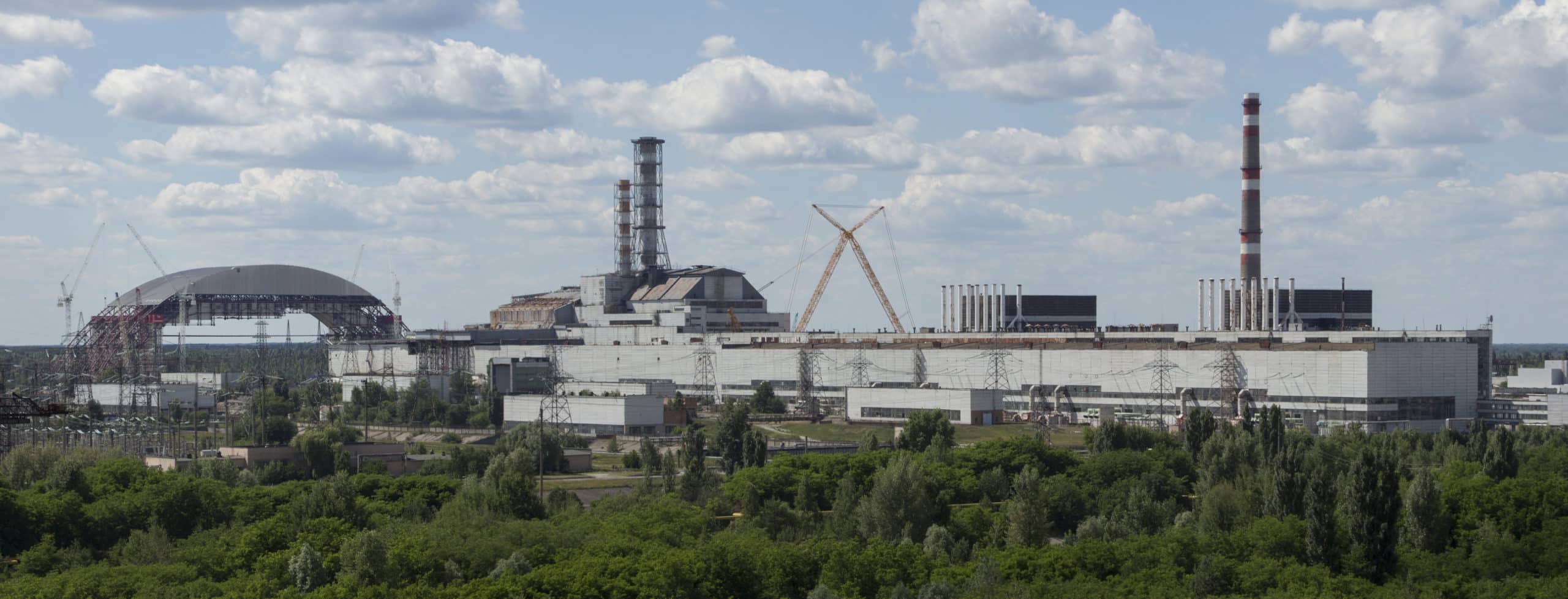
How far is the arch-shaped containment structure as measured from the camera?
15588 cm

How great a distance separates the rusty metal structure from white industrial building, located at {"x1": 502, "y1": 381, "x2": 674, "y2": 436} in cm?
4664

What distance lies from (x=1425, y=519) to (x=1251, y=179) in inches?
2396

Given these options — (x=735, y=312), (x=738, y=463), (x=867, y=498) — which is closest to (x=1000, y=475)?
(x=867, y=498)

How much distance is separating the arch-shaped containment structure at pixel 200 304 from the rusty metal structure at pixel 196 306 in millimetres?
53

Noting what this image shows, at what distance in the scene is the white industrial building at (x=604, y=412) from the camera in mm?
113062

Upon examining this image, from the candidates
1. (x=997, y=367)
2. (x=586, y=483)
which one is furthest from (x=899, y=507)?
(x=997, y=367)

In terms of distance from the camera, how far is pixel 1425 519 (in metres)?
60.3

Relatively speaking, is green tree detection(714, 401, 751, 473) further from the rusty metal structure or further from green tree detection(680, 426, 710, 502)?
the rusty metal structure

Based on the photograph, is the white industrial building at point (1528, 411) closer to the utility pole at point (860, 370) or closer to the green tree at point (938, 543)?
the utility pole at point (860, 370)

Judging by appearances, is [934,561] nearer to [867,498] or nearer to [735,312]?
[867,498]

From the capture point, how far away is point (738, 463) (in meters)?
84.7

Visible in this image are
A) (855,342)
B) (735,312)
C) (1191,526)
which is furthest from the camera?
Result: (735,312)

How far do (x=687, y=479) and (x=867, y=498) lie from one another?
9.35m

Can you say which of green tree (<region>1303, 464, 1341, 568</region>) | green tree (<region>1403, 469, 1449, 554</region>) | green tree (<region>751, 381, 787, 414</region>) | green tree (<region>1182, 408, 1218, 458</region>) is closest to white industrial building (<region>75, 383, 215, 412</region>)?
green tree (<region>751, 381, 787, 414</region>)
